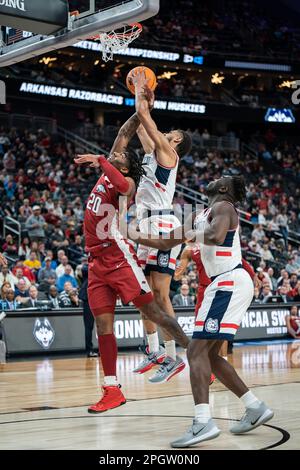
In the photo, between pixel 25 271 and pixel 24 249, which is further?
pixel 24 249

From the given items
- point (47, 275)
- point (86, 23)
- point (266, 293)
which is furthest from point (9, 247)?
point (86, 23)

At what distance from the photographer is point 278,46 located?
122 feet

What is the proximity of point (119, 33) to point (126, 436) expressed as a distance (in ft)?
15.6

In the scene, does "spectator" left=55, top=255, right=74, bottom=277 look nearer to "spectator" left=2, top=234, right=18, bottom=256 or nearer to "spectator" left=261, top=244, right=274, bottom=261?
"spectator" left=2, top=234, right=18, bottom=256

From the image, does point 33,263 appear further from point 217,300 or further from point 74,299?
point 217,300

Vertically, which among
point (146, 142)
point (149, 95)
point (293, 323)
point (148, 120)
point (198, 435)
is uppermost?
point (149, 95)

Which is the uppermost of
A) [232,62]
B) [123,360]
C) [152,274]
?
[232,62]

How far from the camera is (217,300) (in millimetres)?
5945

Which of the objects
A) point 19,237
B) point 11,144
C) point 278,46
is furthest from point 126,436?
point 278,46

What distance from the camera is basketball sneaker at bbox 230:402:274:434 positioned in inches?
237

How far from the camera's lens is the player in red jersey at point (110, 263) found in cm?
681

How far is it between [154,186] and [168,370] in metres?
1.84

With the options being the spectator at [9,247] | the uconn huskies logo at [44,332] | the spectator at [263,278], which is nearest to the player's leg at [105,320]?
the uconn huskies logo at [44,332]

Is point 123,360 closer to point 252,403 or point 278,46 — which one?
point 252,403
